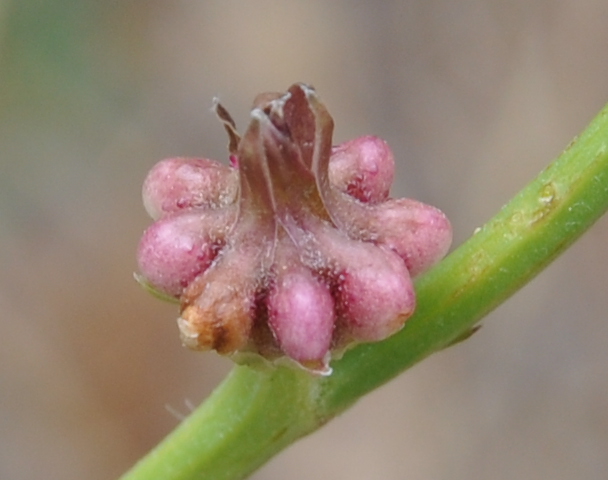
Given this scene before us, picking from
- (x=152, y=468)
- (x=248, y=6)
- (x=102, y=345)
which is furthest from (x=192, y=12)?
(x=152, y=468)

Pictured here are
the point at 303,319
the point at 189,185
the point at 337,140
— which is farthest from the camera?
the point at 337,140

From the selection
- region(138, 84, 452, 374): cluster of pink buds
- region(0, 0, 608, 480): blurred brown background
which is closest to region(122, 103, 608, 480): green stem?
region(138, 84, 452, 374): cluster of pink buds

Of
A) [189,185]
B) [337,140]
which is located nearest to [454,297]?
[189,185]

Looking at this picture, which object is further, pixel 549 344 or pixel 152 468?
pixel 549 344

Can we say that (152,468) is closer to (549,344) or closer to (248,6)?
(549,344)

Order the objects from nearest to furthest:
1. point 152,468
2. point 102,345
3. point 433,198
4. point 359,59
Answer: point 152,468
point 102,345
point 433,198
point 359,59

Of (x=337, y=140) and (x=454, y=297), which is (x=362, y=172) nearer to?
(x=454, y=297)

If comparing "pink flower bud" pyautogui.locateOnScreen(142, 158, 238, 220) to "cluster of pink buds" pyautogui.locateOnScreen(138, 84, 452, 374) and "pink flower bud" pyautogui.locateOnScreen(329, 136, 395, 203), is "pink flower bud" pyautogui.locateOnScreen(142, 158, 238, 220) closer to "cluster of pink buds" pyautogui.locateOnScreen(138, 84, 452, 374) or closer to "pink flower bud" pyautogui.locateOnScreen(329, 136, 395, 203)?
"cluster of pink buds" pyautogui.locateOnScreen(138, 84, 452, 374)

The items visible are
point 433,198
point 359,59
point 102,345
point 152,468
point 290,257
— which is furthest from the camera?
point 359,59
